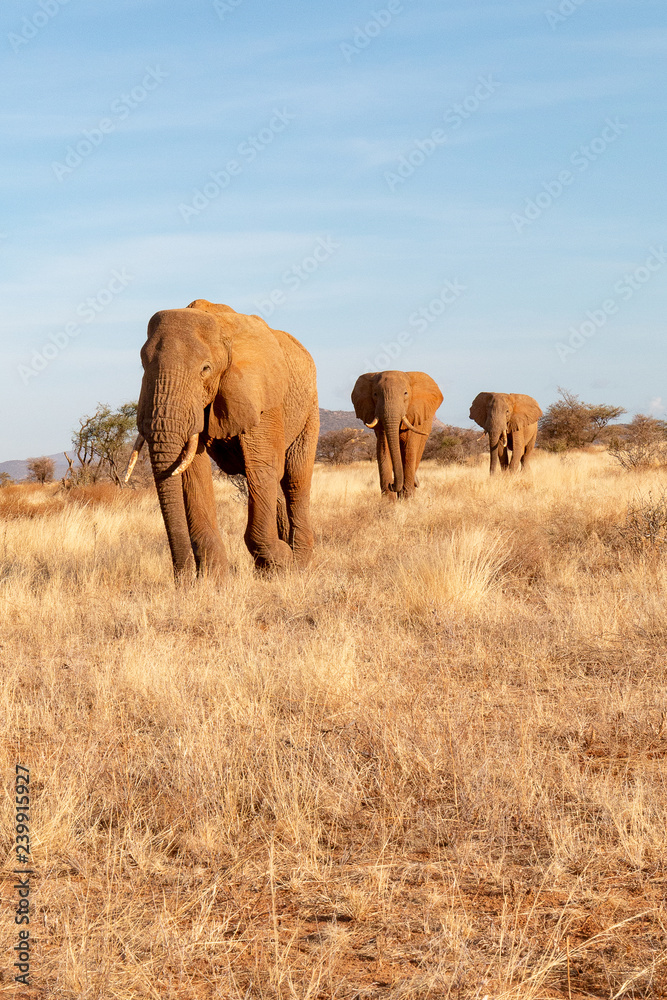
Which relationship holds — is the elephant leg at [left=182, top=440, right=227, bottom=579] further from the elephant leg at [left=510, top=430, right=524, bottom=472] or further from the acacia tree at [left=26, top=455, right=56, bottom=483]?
the acacia tree at [left=26, top=455, right=56, bottom=483]

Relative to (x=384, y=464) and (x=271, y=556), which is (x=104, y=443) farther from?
(x=271, y=556)

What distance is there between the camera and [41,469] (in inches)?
1645

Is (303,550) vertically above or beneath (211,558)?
beneath

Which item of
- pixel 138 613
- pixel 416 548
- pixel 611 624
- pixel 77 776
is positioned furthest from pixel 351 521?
pixel 77 776

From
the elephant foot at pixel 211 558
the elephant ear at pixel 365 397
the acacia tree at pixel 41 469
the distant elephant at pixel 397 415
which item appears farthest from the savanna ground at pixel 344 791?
the acacia tree at pixel 41 469

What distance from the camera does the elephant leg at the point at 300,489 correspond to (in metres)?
9.96

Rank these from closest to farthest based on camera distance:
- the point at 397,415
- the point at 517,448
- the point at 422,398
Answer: the point at 397,415 < the point at 422,398 < the point at 517,448

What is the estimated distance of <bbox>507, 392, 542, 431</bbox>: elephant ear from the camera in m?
25.8

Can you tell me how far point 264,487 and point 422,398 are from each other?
38.5 feet

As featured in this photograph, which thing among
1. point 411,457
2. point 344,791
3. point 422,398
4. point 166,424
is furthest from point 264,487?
point 422,398

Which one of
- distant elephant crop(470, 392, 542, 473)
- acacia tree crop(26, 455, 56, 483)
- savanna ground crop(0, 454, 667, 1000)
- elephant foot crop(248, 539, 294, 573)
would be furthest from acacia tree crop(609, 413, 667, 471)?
acacia tree crop(26, 455, 56, 483)

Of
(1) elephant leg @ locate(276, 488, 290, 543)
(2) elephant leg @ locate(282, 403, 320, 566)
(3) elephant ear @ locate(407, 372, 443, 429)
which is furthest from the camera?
(3) elephant ear @ locate(407, 372, 443, 429)

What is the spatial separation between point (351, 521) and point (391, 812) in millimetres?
9237

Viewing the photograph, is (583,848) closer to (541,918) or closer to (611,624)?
(541,918)
